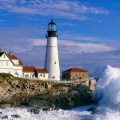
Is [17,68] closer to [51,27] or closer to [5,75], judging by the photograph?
[5,75]

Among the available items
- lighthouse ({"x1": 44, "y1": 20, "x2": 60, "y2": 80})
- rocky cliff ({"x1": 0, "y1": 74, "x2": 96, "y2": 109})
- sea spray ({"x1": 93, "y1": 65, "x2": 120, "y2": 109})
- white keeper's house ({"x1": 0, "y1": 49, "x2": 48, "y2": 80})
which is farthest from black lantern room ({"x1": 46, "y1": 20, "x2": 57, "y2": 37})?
sea spray ({"x1": 93, "y1": 65, "x2": 120, "y2": 109})

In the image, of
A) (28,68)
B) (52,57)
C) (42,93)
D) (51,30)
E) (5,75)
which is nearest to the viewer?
(42,93)

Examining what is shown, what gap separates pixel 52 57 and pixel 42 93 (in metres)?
6.29

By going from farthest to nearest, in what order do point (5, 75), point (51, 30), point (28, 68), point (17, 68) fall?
1. point (28, 68)
2. point (51, 30)
3. point (17, 68)
4. point (5, 75)

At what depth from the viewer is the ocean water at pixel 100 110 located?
22923 millimetres

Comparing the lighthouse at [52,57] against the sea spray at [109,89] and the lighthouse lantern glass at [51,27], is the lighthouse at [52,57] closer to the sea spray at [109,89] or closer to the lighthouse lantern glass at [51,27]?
the lighthouse lantern glass at [51,27]

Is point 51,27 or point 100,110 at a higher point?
point 51,27

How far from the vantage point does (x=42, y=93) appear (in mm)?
Answer: 31031

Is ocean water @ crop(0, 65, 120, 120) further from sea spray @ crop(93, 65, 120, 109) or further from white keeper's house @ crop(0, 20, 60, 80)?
white keeper's house @ crop(0, 20, 60, 80)

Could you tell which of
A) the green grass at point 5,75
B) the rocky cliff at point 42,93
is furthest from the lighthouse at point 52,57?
the green grass at point 5,75

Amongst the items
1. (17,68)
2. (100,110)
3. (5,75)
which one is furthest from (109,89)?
(17,68)

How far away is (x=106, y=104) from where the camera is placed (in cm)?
2753

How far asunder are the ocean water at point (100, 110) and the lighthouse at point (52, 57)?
5.75m

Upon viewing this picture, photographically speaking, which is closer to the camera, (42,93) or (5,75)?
(42,93)
